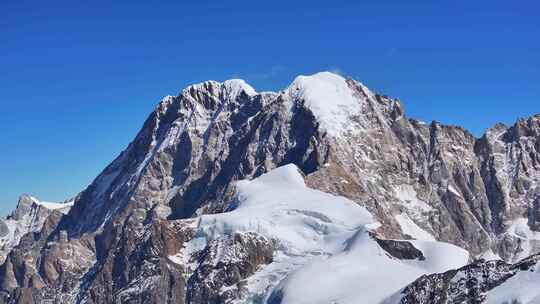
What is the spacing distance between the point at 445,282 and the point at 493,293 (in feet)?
40.1

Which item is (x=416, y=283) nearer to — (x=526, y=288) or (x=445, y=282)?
(x=445, y=282)

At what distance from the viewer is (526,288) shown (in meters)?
179

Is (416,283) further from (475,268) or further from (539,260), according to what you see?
(539,260)

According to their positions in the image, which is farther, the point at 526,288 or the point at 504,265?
the point at 504,265

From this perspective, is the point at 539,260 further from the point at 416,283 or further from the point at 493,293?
the point at 416,283

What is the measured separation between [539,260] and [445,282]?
61.7 ft

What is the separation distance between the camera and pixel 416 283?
19975 cm

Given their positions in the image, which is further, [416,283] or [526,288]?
[416,283]

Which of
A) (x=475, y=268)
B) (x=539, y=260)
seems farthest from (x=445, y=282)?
(x=539, y=260)

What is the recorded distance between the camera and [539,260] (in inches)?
7249

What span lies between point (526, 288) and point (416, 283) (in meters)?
25.7

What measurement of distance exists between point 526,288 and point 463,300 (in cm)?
1308

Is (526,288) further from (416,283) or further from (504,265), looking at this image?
(416,283)

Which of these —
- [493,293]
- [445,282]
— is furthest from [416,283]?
[493,293]
